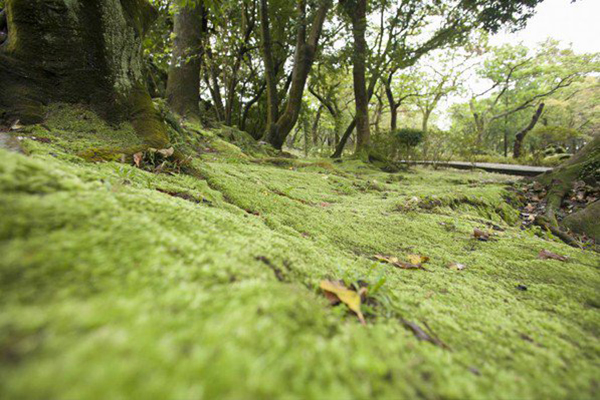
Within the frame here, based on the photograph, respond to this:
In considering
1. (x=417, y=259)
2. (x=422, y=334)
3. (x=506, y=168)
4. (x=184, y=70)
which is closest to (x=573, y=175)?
(x=417, y=259)

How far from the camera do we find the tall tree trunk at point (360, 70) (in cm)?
910

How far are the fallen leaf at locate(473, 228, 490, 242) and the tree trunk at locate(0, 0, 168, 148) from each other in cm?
327

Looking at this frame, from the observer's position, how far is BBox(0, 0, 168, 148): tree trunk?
2.05 m

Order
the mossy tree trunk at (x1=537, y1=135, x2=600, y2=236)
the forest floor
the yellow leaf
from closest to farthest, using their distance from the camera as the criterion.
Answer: the forest floor < the yellow leaf < the mossy tree trunk at (x1=537, y1=135, x2=600, y2=236)

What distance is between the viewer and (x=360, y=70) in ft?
32.3

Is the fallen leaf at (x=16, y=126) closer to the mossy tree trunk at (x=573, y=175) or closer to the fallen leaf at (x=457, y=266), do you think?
the fallen leaf at (x=457, y=266)

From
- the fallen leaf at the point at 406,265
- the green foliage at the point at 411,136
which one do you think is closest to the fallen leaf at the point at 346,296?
the fallen leaf at the point at 406,265

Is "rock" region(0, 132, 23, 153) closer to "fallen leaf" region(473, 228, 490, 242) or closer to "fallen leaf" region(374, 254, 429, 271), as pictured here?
"fallen leaf" region(374, 254, 429, 271)

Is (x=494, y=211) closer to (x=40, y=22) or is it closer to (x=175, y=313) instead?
(x=175, y=313)

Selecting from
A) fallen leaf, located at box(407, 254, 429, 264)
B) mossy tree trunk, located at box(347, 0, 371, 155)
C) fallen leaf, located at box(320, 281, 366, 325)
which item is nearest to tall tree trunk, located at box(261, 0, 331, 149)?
mossy tree trunk, located at box(347, 0, 371, 155)

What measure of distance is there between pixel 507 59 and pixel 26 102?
32.2m

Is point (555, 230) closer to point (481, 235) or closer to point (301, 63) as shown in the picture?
point (481, 235)

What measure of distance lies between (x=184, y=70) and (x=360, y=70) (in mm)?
6566

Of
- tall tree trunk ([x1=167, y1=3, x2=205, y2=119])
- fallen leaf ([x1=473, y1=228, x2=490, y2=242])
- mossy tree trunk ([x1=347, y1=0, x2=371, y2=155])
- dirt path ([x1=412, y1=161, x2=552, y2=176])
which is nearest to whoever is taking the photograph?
fallen leaf ([x1=473, y1=228, x2=490, y2=242])
